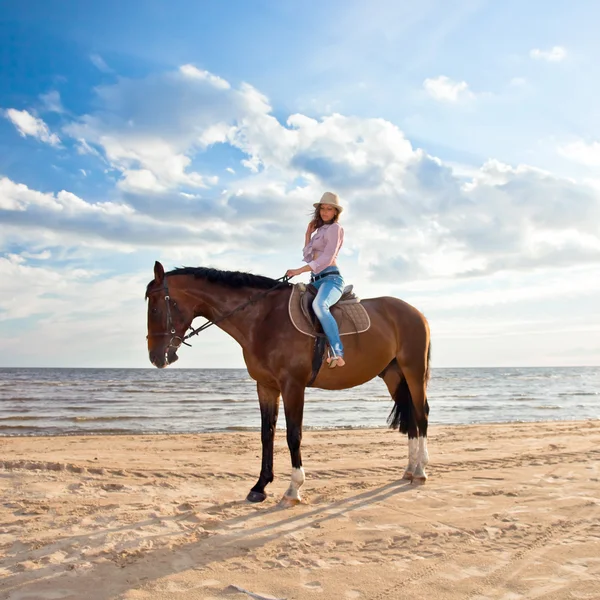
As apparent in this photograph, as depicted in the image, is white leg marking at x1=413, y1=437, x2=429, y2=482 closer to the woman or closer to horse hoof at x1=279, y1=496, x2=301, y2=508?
the woman

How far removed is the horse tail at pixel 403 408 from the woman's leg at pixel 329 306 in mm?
1556

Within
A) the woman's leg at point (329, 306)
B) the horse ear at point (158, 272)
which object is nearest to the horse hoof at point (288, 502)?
the woman's leg at point (329, 306)

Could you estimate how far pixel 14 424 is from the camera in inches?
546

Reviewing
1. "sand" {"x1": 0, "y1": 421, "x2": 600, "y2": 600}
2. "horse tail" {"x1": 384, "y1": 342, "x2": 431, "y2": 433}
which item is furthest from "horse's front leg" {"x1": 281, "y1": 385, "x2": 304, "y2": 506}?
"horse tail" {"x1": 384, "y1": 342, "x2": 431, "y2": 433}

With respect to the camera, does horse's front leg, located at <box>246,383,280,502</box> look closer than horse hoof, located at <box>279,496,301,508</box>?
No

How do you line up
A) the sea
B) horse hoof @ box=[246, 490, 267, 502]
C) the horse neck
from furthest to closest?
the sea, the horse neck, horse hoof @ box=[246, 490, 267, 502]

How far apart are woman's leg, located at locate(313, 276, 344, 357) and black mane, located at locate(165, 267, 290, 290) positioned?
466mm

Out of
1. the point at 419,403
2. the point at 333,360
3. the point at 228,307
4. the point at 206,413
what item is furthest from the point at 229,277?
the point at 206,413

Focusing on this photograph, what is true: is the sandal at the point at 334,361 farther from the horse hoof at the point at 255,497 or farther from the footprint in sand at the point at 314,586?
the footprint in sand at the point at 314,586

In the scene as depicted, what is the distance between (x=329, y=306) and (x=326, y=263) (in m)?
0.47

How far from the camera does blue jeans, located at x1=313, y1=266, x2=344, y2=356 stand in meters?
5.41

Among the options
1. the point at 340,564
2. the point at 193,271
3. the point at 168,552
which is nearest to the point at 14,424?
the point at 193,271

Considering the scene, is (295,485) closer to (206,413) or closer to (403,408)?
(403,408)

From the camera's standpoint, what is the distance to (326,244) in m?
5.64
